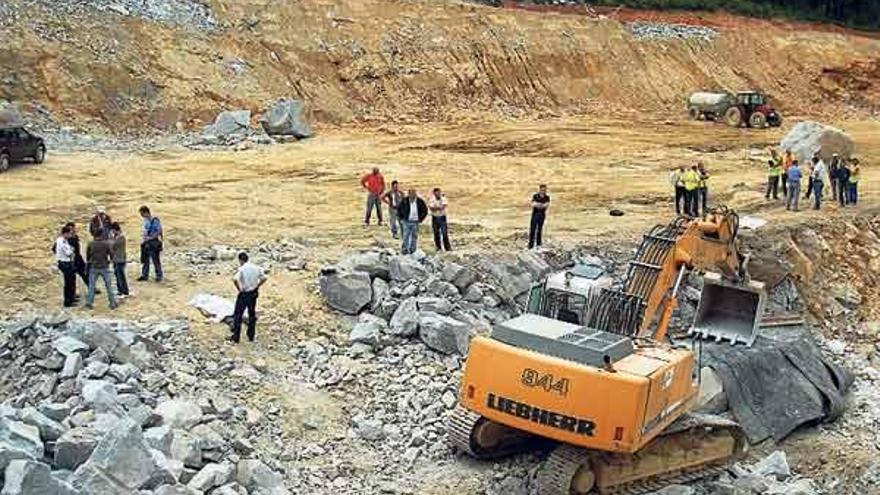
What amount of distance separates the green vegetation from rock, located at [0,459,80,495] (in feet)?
133

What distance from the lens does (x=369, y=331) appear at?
15977mm

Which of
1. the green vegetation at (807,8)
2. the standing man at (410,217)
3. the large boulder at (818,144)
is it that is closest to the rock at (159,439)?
the standing man at (410,217)

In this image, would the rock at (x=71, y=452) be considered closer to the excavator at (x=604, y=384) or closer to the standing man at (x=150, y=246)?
the excavator at (x=604, y=384)

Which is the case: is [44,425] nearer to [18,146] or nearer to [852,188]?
[18,146]

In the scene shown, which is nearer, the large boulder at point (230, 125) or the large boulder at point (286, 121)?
the large boulder at point (230, 125)

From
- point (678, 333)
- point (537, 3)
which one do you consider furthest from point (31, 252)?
point (537, 3)

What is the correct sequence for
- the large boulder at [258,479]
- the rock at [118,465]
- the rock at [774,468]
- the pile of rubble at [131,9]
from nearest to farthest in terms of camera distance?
the rock at [118,465] < the large boulder at [258,479] < the rock at [774,468] < the pile of rubble at [131,9]

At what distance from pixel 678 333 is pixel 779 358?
1.48m

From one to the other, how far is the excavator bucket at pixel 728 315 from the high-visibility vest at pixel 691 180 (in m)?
5.98

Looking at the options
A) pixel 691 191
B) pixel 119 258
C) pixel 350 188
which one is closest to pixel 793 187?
pixel 691 191

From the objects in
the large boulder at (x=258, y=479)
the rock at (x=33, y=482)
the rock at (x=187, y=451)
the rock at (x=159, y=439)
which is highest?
the rock at (x=33, y=482)

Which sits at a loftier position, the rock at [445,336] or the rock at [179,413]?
Answer: the rock at [445,336]

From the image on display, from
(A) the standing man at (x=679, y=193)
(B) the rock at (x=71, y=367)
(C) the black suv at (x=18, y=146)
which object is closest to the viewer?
(B) the rock at (x=71, y=367)

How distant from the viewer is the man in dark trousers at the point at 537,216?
19766mm
